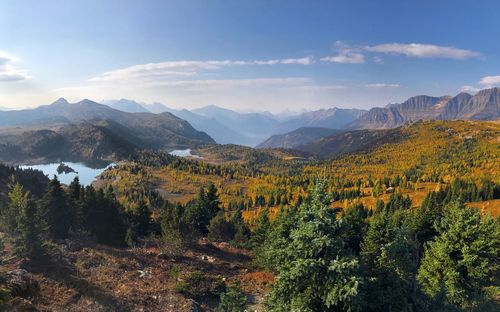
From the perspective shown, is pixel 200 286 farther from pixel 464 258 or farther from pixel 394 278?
pixel 464 258

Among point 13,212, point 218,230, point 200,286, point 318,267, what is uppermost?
point 318,267

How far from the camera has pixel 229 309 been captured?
70.6 feet

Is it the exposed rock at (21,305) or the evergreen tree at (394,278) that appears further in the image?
the exposed rock at (21,305)

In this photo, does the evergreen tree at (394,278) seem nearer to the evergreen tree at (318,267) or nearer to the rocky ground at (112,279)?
the evergreen tree at (318,267)

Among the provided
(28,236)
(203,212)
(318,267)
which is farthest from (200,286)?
(203,212)

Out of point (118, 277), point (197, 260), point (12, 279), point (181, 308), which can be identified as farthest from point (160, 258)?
point (12, 279)

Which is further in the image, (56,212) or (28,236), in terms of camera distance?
(56,212)

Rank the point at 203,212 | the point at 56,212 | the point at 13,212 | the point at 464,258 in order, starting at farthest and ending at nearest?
the point at 203,212 < the point at 56,212 < the point at 13,212 < the point at 464,258

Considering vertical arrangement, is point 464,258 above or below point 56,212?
below

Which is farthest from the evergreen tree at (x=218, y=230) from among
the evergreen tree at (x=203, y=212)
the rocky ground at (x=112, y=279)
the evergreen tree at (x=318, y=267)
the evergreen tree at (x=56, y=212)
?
the evergreen tree at (x=318, y=267)

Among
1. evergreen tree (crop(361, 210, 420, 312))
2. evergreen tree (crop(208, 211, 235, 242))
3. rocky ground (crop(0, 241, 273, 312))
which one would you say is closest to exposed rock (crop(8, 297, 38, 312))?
rocky ground (crop(0, 241, 273, 312))

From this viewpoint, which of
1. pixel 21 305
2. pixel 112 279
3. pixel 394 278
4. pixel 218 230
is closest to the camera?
pixel 394 278

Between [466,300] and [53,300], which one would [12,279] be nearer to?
[53,300]

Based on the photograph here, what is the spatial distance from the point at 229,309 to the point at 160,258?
23.6 metres
